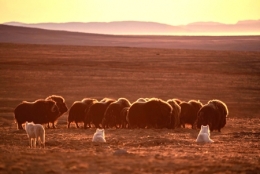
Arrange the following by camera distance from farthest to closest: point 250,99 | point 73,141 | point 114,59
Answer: point 114,59 → point 250,99 → point 73,141

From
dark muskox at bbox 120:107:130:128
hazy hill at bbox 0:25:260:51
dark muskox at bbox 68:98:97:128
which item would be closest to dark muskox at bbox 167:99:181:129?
dark muskox at bbox 120:107:130:128

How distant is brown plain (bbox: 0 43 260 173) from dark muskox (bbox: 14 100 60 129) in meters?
0.71

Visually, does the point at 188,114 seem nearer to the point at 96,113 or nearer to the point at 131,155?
the point at 96,113

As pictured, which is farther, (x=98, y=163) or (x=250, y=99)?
(x=250, y=99)

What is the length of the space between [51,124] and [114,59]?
163 ft

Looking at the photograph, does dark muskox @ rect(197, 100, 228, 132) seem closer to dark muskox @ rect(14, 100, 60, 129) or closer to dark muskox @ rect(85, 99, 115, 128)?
dark muskox @ rect(85, 99, 115, 128)

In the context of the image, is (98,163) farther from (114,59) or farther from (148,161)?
(114,59)

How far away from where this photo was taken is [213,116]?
23484 mm

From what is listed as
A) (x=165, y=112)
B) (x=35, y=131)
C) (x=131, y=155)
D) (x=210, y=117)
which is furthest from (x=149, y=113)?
(x=131, y=155)

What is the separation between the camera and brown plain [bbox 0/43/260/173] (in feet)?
43.4

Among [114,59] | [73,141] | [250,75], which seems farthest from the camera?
[114,59]

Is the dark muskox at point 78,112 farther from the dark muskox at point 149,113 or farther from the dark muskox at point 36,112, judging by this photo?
the dark muskox at point 149,113

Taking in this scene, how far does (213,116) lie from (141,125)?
116 inches

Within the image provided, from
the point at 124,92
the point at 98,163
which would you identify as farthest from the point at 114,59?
the point at 98,163
